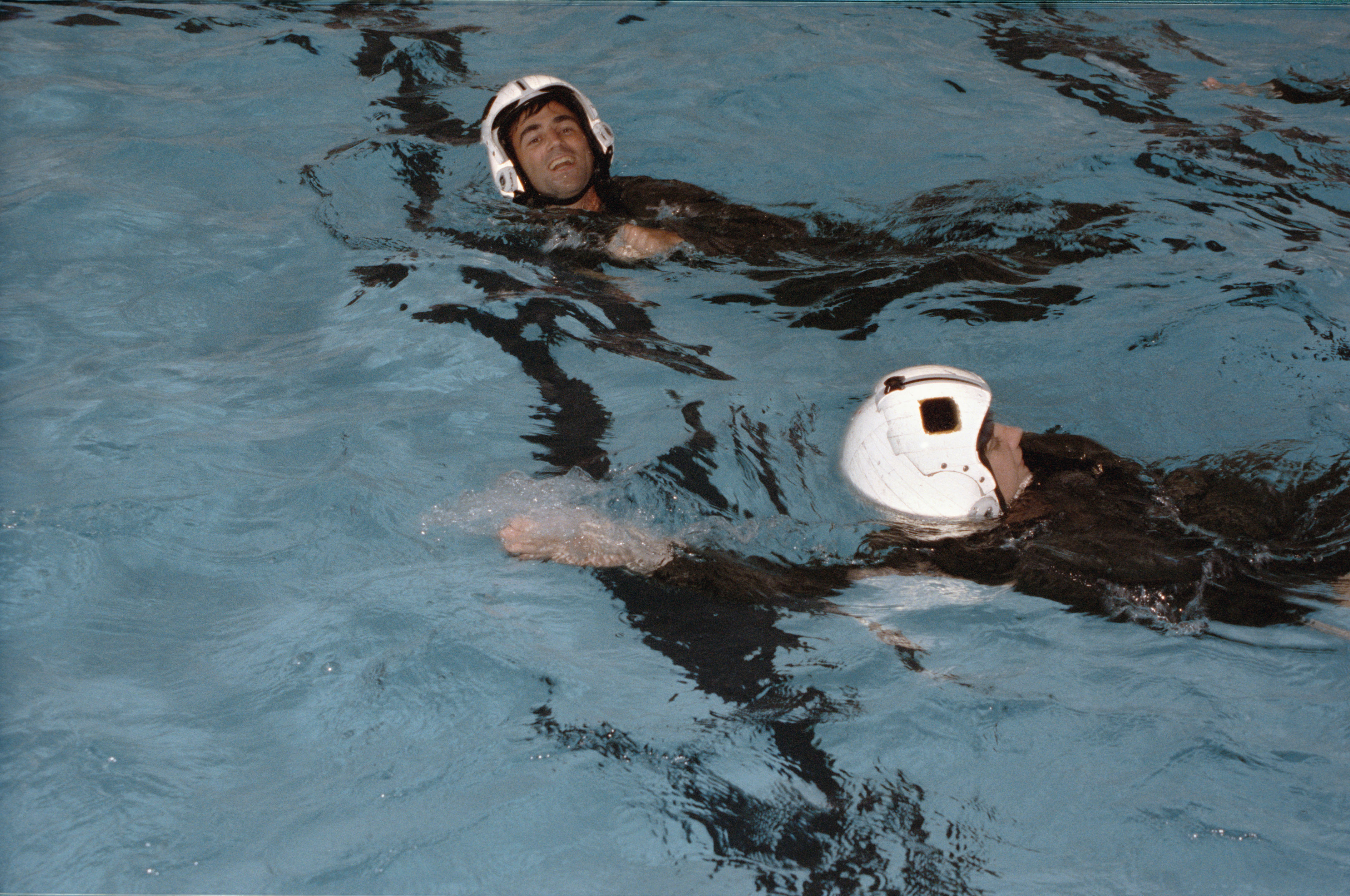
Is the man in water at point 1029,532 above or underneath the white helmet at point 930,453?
underneath

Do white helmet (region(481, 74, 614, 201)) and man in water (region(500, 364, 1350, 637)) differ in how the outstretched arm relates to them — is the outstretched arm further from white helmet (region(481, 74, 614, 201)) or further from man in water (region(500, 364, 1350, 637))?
white helmet (region(481, 74, 614, 201))

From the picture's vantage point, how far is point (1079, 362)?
4625 mm

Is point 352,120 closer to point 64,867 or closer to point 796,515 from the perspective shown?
point 796,515

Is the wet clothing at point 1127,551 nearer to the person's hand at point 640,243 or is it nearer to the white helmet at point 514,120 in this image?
the person's hand at point 640,243

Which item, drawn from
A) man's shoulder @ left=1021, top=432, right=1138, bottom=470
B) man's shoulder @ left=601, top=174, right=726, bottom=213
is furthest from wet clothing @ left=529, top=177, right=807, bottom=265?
man's shoulder @ left=1021, top=432, right=1138, bottom=470

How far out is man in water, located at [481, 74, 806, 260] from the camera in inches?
232

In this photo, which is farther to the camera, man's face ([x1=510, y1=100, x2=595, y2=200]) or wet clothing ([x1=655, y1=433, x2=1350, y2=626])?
man's face ([x1=510, y1=100, x2=595, y2=200])

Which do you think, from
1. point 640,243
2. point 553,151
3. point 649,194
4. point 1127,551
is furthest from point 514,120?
point 1127,551

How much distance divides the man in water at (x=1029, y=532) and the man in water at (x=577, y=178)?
253 centimetres

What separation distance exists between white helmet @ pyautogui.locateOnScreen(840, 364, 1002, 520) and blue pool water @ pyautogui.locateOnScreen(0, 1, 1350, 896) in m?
0.20

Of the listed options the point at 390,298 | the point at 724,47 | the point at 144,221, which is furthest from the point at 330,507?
the point at 724,47

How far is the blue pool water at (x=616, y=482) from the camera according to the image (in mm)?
2281

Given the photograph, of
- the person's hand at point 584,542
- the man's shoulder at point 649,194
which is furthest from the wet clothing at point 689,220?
the person's hand at point 584,542

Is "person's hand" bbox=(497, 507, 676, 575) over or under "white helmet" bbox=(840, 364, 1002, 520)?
under
